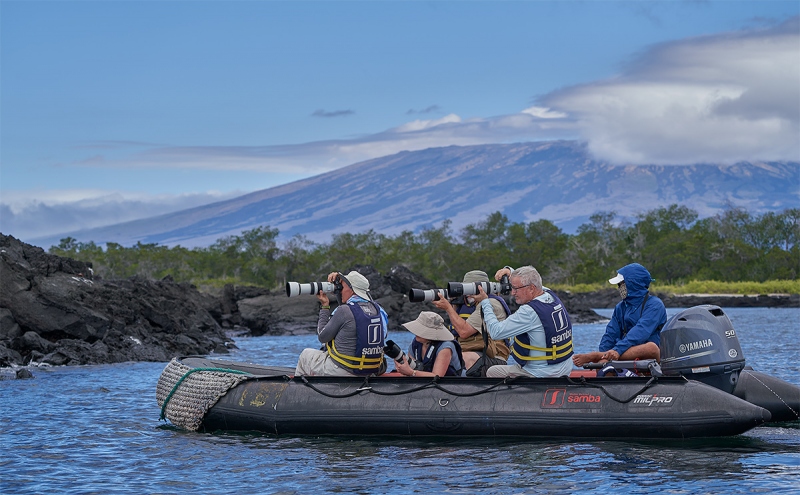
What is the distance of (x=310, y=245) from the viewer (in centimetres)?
11112

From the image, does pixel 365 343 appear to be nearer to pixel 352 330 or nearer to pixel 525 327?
pixel 352 330

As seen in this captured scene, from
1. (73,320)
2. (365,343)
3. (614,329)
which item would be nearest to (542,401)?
(614,329)

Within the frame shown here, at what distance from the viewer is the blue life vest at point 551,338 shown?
10.8 metres

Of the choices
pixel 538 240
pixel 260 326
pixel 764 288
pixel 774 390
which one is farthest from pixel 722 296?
pixel 774 390

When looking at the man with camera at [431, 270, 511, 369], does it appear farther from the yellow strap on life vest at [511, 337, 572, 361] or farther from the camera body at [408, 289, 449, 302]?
the yellow strap on life vest at [511, 337, 572, 361]

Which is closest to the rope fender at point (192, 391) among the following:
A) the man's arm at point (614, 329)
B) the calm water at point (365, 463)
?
the calm water at point (365, 463)

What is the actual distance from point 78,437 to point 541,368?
625 cm

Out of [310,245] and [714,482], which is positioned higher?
[310,245]

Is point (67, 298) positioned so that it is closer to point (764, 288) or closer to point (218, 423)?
point (218, 423)

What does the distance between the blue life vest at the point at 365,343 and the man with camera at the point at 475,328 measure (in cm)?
96

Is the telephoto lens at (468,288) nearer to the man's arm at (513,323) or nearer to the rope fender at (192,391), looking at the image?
the man's arm at (513,323)

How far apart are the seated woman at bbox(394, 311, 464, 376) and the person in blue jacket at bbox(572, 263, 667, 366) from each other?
5.93ft

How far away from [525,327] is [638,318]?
6.02 ft

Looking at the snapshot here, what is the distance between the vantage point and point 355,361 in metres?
12.1
